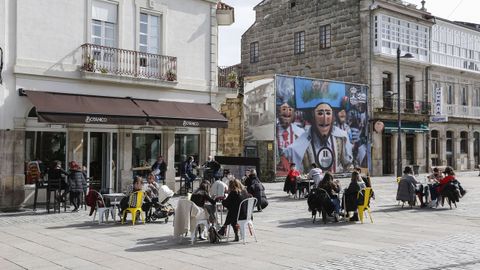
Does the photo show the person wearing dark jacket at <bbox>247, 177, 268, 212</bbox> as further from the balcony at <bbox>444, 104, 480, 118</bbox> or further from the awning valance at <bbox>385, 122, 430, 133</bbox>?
the balcony at <bbox>444, 104, 480, 118</bbox>

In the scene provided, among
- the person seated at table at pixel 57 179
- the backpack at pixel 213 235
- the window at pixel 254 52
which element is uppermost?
the window at pixel 254 52

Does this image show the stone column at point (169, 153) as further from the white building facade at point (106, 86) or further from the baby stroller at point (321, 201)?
the baby stroller at point (321, 201)

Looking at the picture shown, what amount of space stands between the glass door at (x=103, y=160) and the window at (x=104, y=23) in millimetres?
3056

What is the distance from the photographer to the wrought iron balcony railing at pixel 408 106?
105 ft

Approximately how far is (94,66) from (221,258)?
9.90m

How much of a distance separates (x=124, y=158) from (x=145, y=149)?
1092 millimetres

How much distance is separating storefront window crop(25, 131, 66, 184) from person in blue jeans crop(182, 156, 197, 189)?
14.5 ft

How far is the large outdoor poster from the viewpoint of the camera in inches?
1054

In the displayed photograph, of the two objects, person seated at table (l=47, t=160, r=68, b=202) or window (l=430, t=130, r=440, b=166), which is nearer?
person seated at table (l=47, t=160, r=68, b=202)

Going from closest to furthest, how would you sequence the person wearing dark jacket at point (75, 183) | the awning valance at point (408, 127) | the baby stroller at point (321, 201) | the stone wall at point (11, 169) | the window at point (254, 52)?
the baby stroller at point (321, 201), the person wearing dark jacket at point (75, 183), the stone wall at point (11, 169), the awning valance at point (408, 127), the window at point (254, 52)

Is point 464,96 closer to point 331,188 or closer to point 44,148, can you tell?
point 331,188

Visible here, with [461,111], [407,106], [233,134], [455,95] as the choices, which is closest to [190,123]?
[233,134]

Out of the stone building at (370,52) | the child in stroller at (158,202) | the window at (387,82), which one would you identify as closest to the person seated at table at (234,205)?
the child in stroller at (158,202)

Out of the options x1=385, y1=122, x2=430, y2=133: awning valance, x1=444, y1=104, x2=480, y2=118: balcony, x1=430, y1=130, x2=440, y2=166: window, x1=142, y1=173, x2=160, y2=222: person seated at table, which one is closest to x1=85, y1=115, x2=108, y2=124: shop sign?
x1=142, y1=173, x2=160, y2=222: person seated at table
